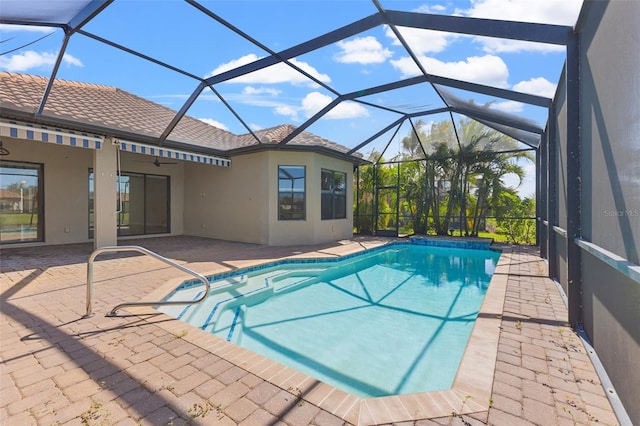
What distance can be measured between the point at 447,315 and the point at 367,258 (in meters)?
6.61

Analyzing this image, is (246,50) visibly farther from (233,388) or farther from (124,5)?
(233,388)

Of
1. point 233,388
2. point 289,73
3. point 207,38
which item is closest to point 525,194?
point 289,73

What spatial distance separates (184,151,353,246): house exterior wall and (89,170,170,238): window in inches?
77.3

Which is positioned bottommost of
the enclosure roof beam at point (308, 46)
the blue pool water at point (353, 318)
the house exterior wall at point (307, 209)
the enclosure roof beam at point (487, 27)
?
the blue pool water at point (353, 318)

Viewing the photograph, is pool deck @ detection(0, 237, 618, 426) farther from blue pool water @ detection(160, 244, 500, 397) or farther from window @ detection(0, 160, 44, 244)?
window @ detection(0, 160, 44, 244)

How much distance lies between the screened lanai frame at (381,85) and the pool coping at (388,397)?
2254 millimetres

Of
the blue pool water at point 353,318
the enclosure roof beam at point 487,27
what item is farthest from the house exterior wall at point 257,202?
the enclosure roof beam at point 487,27

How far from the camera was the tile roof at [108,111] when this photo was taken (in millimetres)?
9844

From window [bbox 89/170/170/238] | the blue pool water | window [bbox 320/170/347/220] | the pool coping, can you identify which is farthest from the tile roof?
the pool coping

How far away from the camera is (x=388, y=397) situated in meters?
3.12

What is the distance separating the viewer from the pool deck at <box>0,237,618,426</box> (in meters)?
2.81

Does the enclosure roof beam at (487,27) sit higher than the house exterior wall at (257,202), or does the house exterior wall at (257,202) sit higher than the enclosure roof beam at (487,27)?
the enclosure roof beam at (487,27)

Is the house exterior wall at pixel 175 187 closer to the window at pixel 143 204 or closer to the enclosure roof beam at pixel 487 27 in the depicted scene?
the window at pixel 143 204

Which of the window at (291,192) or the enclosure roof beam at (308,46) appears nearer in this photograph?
the enclosure roof beam at (308,46)
